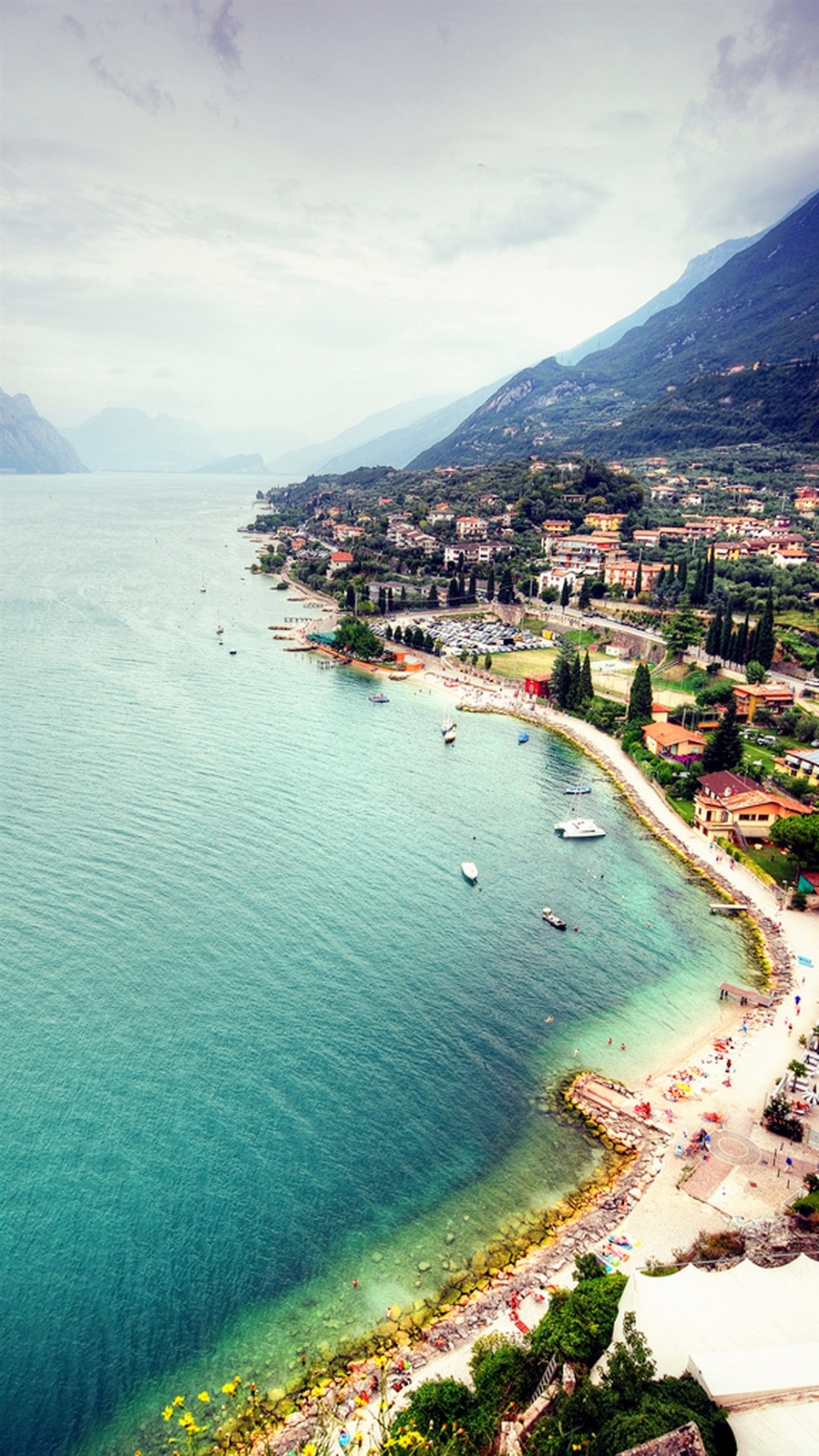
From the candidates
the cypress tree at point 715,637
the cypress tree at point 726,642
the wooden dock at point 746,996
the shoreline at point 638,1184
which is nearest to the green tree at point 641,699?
the cypress tree at point 715,637

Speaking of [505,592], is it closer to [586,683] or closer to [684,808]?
[586,683]

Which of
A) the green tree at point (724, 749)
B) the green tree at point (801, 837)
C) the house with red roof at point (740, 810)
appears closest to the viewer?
the green tree at point (801, 837)

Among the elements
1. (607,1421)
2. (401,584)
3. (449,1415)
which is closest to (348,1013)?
(449,1415)

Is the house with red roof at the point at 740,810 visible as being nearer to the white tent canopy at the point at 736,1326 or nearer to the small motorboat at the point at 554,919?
the small motorboat at the point at 554,919

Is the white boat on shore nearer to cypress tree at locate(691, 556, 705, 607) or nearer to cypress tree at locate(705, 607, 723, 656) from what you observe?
cypress tree at locate(705, 607, 723, 656)

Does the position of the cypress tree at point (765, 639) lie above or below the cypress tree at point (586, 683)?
above

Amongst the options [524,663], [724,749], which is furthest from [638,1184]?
[524,663]

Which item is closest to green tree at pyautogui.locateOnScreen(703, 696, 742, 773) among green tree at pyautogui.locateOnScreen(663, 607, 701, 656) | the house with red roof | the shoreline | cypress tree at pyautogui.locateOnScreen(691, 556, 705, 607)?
the house with red roof
